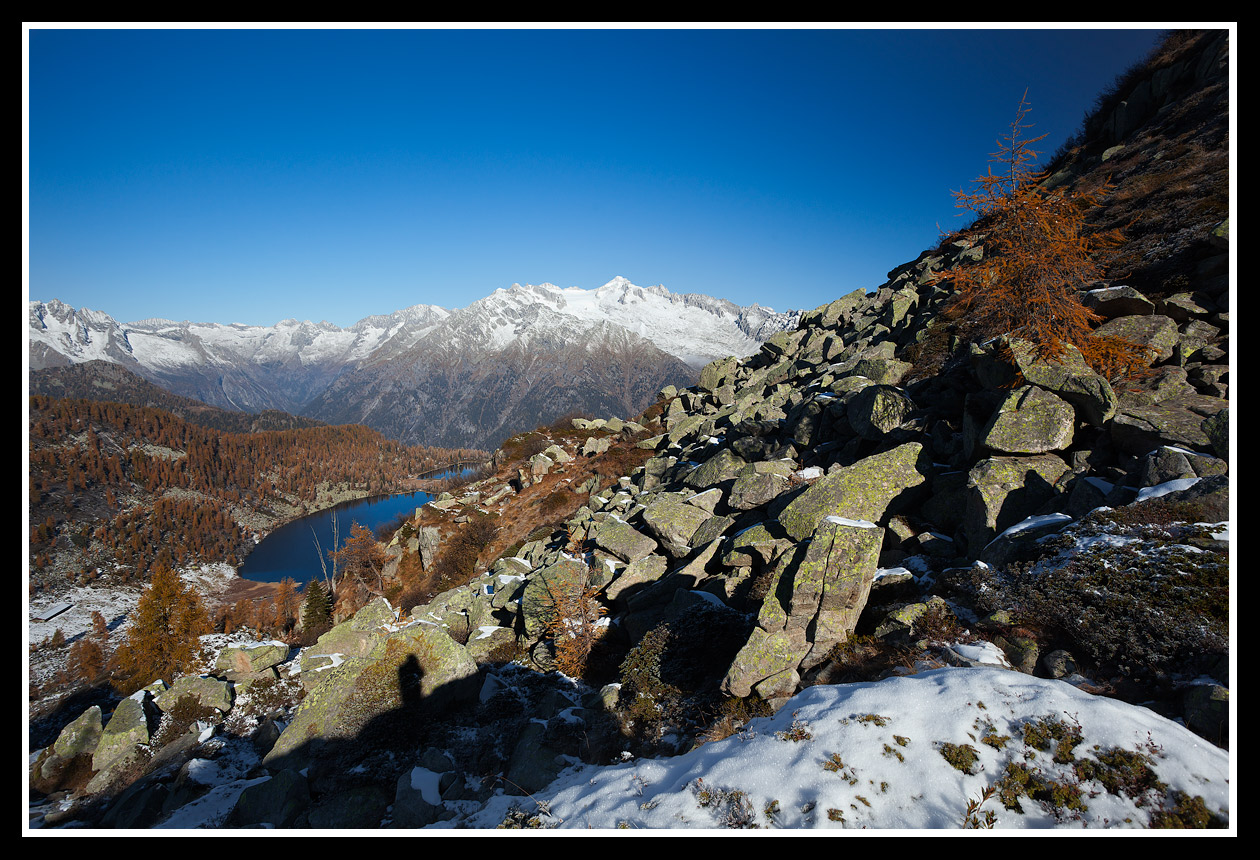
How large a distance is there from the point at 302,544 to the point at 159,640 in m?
149

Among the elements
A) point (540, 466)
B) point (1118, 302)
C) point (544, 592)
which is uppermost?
point (1118, 302)

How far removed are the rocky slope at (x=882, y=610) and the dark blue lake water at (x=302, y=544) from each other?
106098mm

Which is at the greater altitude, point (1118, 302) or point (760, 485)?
point (1118, 302)

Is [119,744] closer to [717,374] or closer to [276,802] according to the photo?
[276,802]

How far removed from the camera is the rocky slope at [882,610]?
6.49 m

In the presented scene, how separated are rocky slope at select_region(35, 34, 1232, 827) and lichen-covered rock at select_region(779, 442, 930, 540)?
0.26ft

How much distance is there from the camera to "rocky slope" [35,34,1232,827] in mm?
6492

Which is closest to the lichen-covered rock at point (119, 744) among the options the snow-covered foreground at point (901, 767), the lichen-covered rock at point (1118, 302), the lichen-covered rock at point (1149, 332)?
the snow-covered foreground at point (901, 767)

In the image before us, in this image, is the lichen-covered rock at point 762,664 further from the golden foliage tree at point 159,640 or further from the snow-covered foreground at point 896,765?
the golden foliage tree at point 159,640

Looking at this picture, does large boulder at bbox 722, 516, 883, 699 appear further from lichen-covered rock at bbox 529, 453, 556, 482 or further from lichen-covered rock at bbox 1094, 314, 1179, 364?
lichen-covered rock at bbox 529, 453, 556, 482

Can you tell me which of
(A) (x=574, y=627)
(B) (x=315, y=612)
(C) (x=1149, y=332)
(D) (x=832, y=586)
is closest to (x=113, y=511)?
(B) (x=315, y=612)

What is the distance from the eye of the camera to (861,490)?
1333 centimetres

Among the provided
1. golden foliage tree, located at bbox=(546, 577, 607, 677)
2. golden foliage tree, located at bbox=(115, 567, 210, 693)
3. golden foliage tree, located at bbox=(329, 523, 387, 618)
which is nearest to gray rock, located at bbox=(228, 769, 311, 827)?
golden foliage tree, located at bbox=(546, 577, 607, 677)

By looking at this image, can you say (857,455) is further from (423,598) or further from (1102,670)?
(423,598)
